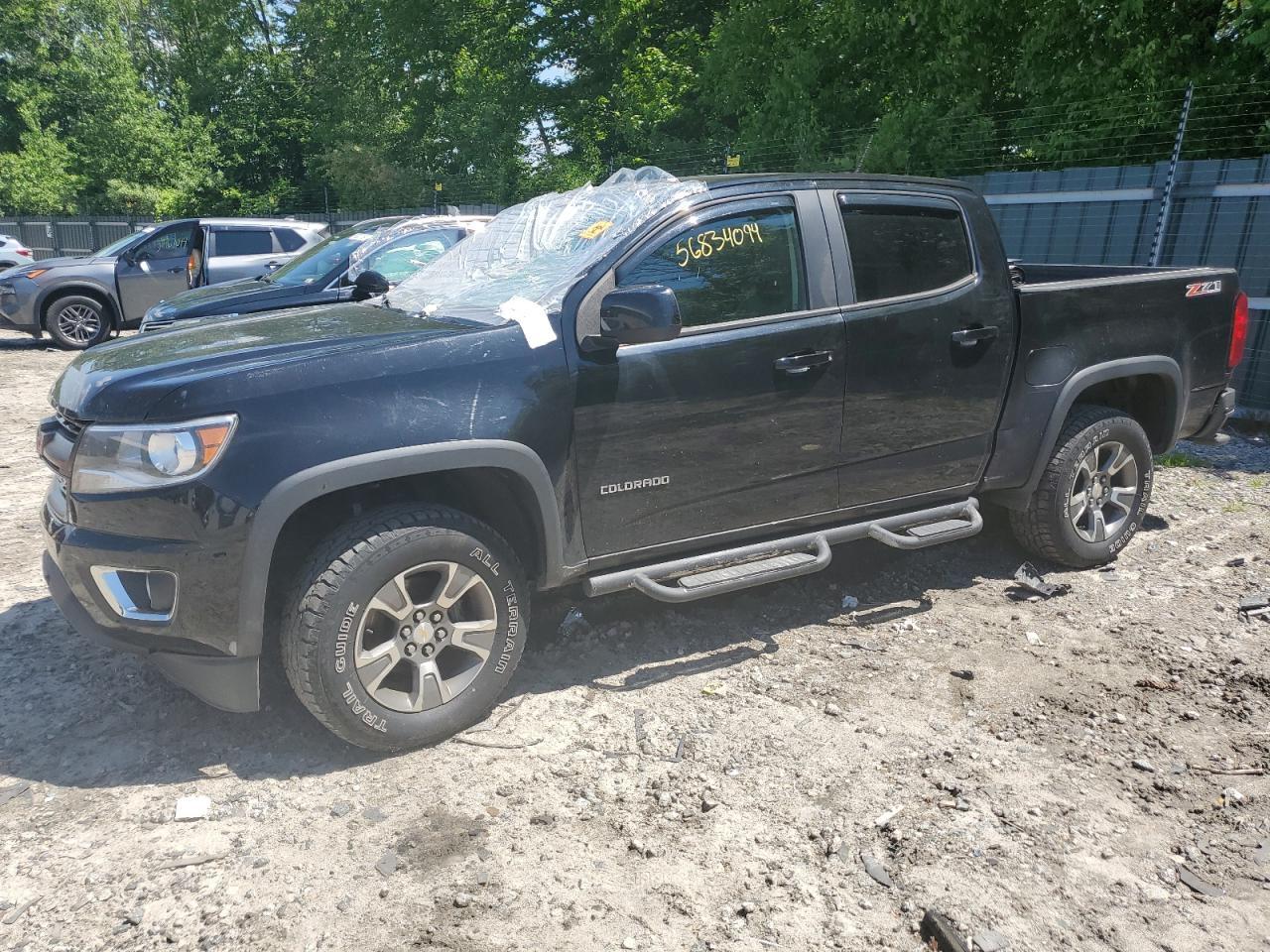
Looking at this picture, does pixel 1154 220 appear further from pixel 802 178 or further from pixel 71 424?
pixel 71 424

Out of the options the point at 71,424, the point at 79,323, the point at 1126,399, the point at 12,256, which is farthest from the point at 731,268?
the point at 12,256

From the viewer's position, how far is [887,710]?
355 centimetres

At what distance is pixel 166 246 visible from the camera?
12.9 meters

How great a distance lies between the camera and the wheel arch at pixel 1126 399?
4535mm

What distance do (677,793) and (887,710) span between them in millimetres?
959

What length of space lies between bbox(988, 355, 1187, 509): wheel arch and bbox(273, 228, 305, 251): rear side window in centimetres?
998

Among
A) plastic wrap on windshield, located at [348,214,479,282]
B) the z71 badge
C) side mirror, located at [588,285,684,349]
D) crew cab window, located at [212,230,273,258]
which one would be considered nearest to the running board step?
side mirror, located at [588,285,684,349]

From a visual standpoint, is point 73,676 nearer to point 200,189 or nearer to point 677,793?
point 677,793


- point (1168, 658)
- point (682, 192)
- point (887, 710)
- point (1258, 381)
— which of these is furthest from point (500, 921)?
point (1258, 381)

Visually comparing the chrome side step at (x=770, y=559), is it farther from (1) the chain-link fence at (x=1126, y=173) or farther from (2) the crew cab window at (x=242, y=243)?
(2) the crew cab window at (x=242, y=243)

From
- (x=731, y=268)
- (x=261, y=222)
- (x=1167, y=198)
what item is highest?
(x=1167, y=198)

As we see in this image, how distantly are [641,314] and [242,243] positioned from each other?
400 inches

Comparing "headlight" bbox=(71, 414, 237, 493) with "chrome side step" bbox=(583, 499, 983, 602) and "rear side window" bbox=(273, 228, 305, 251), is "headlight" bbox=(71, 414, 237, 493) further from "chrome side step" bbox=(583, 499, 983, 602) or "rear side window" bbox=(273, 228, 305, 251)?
"rear side window" bbox=(273, 228, 305, 251)

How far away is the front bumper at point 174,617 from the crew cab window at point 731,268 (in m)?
1.72
